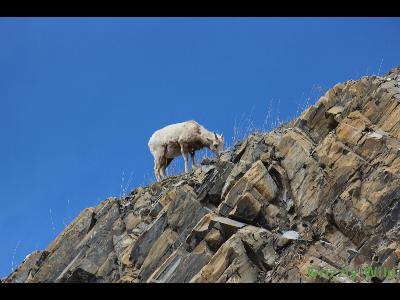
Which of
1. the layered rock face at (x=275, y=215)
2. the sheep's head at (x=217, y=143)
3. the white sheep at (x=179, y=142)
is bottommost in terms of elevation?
the layered rock face at (x=275, y=215)

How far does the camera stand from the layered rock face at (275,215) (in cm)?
1320

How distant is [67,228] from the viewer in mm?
20375

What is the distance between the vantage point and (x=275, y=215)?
50.1 ft

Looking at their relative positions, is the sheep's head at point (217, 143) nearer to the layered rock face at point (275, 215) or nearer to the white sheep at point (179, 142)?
the white sheep at point (179, 142)

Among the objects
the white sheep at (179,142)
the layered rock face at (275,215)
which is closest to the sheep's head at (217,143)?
the white sheep at (179,142)

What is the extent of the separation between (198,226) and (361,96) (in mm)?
5996

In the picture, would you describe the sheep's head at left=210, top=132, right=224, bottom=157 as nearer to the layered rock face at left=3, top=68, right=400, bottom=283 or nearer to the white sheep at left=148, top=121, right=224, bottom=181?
the white sheep at left=148, top=121, right=224, bottom=181

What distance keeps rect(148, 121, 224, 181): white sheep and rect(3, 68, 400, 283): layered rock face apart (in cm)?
474

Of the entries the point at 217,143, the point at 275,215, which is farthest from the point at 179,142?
the point at 275,215

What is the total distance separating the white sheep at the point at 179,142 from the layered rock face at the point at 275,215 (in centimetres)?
474

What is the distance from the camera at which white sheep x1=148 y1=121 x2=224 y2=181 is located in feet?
80.1

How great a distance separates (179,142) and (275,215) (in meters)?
10.2

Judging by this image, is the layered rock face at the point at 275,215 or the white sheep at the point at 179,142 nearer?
the layered rock face at the point at 275,215

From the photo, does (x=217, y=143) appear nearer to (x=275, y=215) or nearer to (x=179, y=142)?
(x=179, y=142)
